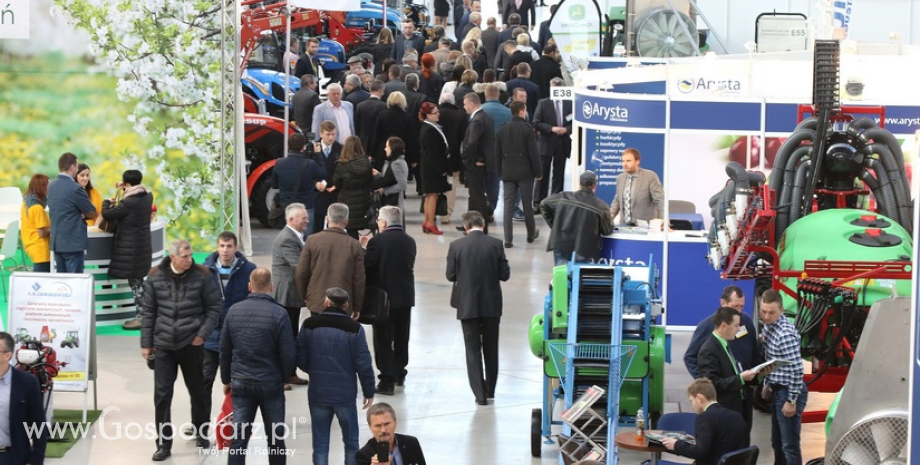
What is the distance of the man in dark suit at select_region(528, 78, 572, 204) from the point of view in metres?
19.0

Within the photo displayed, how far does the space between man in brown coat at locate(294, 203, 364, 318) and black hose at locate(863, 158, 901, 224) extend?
13.1 ft

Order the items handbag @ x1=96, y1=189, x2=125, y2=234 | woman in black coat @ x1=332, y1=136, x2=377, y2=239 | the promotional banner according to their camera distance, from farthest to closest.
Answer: woman in black coat @ x1=332, y1=136, x2=377, y2=239, handbag @ x1=96, y1=189, x2=125, y2=234, the promotional banner

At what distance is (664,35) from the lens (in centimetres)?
2577

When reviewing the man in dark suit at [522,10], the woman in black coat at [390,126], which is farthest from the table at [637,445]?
the man in dark suit at [522,10]

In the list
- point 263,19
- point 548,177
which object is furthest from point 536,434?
point 263,19

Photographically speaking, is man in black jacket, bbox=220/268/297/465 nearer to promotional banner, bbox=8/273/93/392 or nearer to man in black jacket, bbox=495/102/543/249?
promotional banner, bbox=8/273/93/392

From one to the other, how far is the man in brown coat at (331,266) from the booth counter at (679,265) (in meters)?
2.90

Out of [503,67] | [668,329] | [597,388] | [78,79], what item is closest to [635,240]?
[668,329]

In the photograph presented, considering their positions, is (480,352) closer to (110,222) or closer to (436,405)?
(436,405)

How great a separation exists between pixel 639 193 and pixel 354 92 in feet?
22.0

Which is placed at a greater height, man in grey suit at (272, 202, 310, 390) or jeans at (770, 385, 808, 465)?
man in grey suit at (272, 202, 310, 390)

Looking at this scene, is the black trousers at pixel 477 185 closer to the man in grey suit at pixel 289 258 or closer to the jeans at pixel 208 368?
the man in grey suit at pixel 289 258

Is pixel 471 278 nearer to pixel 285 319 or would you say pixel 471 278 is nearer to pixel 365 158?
pixel 285 319

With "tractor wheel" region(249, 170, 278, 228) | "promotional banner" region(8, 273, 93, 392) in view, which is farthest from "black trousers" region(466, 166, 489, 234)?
"promotional banner" region(8, 273, 93, 392)
